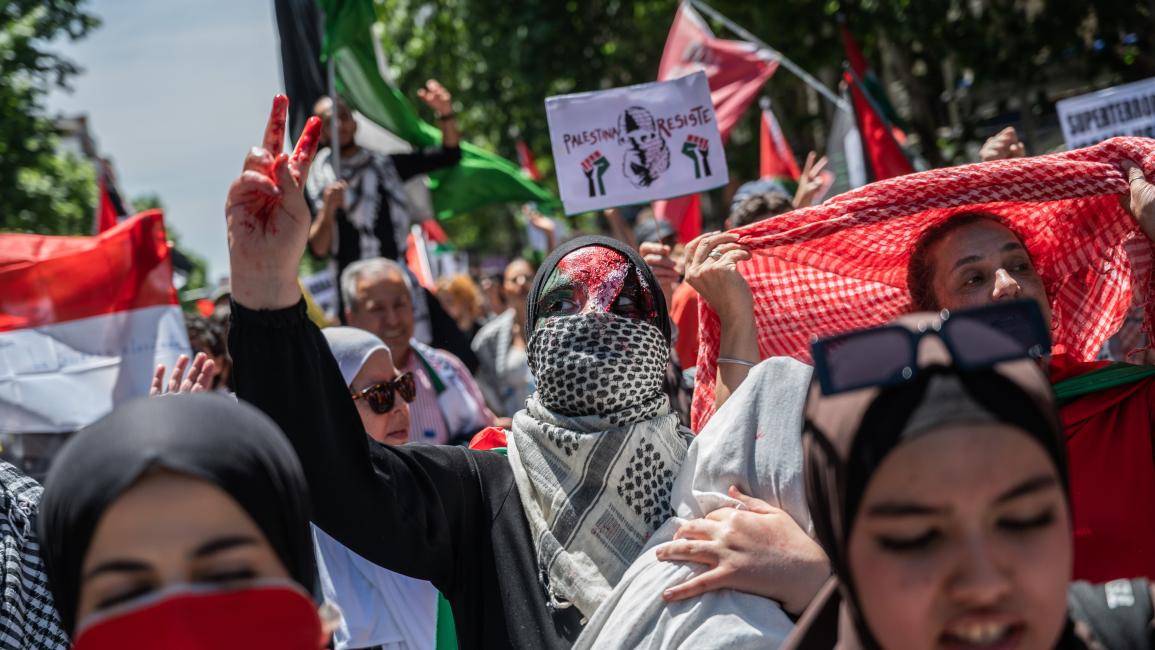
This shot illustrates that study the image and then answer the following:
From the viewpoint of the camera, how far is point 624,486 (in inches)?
110

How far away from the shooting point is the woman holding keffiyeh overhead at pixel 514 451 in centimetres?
255

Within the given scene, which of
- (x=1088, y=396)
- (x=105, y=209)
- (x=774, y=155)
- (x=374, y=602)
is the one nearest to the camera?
(x=1088, y=396)

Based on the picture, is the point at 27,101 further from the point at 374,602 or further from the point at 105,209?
the point at 374,602

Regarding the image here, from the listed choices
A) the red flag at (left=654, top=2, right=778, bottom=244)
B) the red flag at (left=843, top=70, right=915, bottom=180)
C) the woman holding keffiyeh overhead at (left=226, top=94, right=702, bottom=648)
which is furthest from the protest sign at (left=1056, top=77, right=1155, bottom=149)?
the woman holding keffiyeh overhead at (left=226, top=94, right=702, bottom=648)

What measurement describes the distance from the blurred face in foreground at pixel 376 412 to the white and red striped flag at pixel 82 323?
95.4 inches

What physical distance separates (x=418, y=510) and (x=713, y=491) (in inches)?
25.4

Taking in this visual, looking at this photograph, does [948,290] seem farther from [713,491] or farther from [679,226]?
[679,226]

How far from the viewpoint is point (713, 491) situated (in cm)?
261

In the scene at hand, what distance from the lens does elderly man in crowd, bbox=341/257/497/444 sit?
18.8ft

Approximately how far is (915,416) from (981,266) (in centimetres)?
160

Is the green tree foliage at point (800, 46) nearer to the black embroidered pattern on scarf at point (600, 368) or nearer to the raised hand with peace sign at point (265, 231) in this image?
the black embroidered pattern on scarf at point (600, 368)

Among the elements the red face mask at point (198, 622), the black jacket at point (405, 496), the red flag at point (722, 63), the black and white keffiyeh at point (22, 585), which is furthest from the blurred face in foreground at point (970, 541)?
the red flag at point (722, 63)

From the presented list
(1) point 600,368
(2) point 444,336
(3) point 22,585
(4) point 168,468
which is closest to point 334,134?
(2) point 444,336

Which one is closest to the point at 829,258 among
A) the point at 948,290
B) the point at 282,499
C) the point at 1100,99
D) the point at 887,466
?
the point at 948,290
